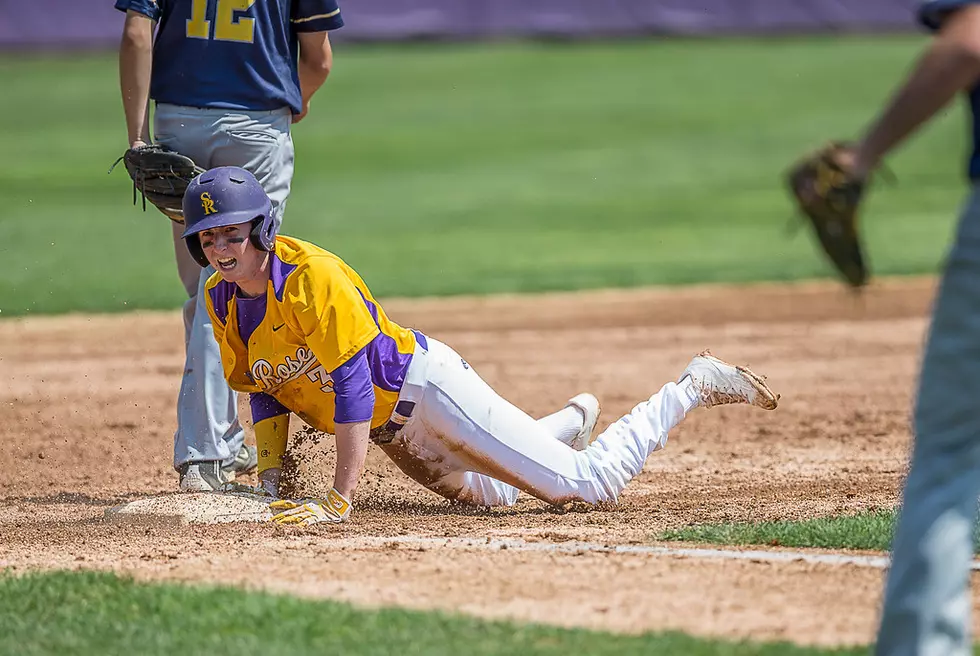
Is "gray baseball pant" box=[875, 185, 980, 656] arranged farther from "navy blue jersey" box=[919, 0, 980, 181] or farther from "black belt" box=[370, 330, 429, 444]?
"black belt" box=[370, 330, 429, 444]

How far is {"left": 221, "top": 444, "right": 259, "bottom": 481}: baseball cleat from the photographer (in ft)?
17.9

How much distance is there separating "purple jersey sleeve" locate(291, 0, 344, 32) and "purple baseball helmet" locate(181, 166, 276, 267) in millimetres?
1177

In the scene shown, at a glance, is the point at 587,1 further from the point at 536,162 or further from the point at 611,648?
the point at 611,648

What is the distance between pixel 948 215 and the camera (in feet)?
51.4

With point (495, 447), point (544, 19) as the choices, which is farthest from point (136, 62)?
point (544, 19)

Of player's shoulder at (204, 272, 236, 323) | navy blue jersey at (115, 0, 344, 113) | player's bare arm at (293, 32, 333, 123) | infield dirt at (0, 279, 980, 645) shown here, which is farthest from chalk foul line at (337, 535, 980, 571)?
player's bare arm at (293, 32, 333, 123)

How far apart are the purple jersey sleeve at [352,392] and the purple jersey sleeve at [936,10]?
7.05 feet

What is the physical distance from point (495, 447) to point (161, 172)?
5.26 ft

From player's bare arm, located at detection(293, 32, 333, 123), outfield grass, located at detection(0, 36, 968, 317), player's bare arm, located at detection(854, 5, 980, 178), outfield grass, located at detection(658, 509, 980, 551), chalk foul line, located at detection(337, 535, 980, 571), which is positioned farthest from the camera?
outfield grass, located at detection(0, 36, 968, 317)

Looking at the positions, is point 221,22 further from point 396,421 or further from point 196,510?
point 196,510

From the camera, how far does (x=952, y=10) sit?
273cm

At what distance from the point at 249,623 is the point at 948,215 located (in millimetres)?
13604

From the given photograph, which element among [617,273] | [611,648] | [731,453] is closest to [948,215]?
[617,273]

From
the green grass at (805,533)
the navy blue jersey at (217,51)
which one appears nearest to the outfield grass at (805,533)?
the green grass at (805,533)
